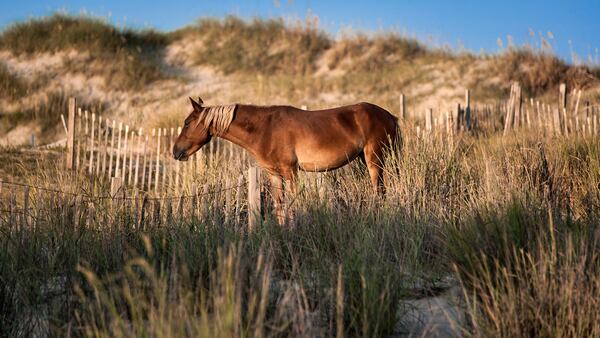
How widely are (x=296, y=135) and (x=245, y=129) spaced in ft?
2.13

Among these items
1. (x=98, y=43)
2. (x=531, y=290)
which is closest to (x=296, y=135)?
(x=531, y=290)

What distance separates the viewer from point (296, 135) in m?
8.45

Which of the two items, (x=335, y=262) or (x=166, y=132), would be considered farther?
(x=166, y=132)

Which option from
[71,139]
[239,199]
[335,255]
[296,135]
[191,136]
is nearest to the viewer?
[335,255]

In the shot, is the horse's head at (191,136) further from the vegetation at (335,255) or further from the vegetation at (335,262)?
the vegetation at (335,262)

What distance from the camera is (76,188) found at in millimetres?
8758

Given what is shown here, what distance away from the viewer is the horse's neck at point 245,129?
8.59 metres

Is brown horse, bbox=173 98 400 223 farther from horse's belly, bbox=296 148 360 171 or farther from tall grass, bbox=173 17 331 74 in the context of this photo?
tall grass, bbox=173 17 331 74

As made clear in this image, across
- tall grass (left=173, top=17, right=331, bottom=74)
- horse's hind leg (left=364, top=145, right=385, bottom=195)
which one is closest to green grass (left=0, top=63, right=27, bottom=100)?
tall grass (left=173, top=17, right=331, bottom=74)

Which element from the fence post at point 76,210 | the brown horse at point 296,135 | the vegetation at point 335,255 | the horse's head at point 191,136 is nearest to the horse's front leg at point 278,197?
the brown horse at point 296,135

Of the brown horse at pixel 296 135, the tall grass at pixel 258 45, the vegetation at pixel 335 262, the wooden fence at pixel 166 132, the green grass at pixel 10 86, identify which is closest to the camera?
the vegetation at pixel 335 262

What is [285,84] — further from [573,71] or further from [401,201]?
[401,201]

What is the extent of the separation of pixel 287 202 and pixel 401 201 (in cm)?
115

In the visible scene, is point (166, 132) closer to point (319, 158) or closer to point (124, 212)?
point (319, 158)
